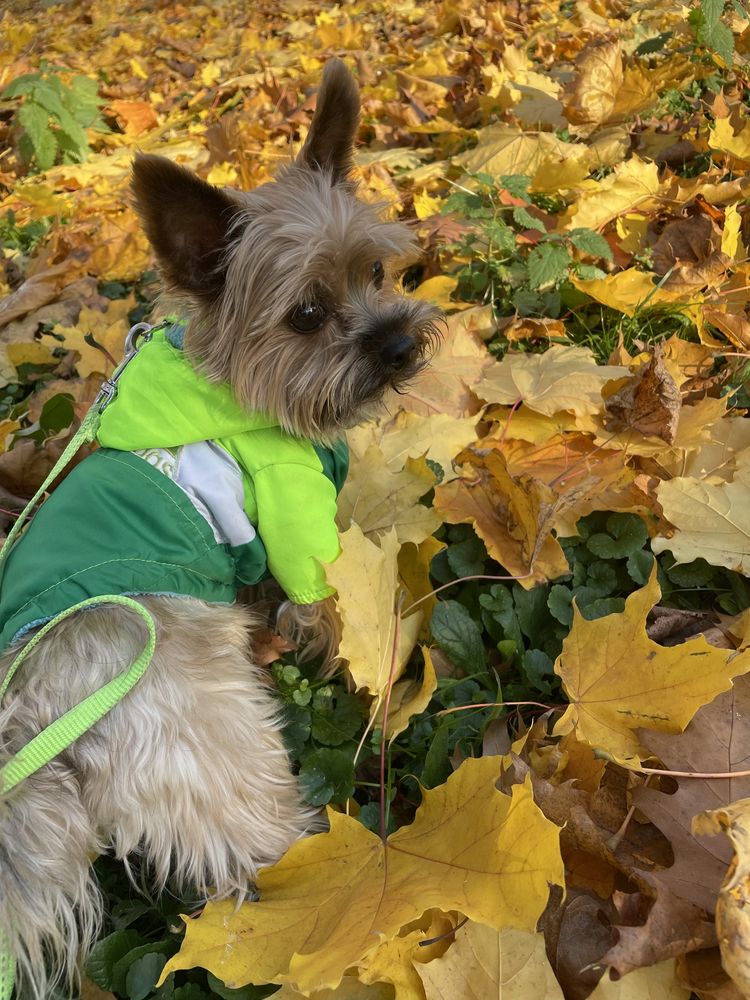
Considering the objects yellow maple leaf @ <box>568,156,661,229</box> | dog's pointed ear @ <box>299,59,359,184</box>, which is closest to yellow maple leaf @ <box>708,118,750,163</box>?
yellow maple leaf @ <box>568,156,661,229</box>

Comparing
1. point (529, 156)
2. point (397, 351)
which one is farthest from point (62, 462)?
point (529, 156)

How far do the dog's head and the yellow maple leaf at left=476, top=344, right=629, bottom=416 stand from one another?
0.38 meters

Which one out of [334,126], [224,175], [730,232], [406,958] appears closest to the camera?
[406,958]

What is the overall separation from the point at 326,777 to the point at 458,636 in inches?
23.7

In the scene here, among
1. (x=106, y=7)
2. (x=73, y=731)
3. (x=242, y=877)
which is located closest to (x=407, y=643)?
(x=242, y=877)

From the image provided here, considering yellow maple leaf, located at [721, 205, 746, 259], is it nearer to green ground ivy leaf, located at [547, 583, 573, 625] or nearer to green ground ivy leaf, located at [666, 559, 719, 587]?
green ground ivy leaf, located at [666, 559, 719, 587]

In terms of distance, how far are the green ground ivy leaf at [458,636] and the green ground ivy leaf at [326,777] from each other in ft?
1.53

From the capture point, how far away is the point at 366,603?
2.06 m

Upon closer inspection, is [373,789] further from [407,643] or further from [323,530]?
[323,530]

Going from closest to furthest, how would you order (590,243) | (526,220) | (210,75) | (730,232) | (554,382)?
(554,382) < (730,232) < (590,243) < (526,220) < (210,75)

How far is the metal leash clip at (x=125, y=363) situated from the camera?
249 cm

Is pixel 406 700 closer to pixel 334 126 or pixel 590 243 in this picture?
pixel 334 126

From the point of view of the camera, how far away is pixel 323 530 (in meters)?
2.37

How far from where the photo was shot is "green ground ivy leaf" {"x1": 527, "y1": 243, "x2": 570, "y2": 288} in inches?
129
